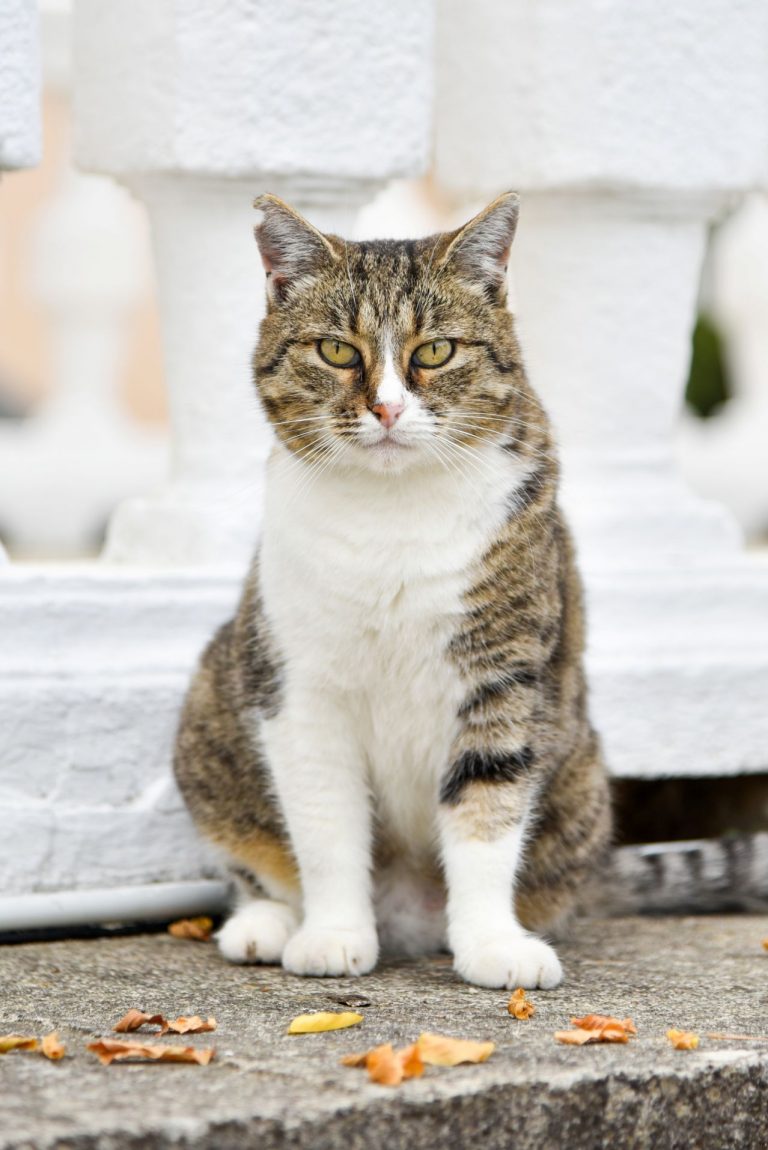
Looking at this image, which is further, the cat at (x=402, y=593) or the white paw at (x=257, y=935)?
the white paw at (x=257, y=935)

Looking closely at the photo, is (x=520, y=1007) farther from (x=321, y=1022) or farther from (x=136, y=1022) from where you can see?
(x=136, y=1022)

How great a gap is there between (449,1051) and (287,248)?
1322 millimetres

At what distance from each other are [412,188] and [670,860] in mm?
4004

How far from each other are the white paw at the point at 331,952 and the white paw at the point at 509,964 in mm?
158

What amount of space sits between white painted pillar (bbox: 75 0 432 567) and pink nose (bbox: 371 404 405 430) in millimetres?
634

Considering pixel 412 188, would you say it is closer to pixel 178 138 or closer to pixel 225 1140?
pixel 178 138

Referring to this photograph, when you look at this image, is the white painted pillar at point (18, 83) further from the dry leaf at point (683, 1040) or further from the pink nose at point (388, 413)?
the dry leaf at point (683, 1040)

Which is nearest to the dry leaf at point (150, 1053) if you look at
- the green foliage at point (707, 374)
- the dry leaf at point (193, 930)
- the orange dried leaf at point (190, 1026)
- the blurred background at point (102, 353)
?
the orange dried leaf at point (190, 1026)

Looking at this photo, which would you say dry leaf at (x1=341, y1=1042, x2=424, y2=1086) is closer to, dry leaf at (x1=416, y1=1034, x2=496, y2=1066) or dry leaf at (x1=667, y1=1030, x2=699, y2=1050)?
dry leaf at (x1=416, y1=1034, x2=496, y2=1066)

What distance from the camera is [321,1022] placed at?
86.4 inches

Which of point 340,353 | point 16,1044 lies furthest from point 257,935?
point 340,353

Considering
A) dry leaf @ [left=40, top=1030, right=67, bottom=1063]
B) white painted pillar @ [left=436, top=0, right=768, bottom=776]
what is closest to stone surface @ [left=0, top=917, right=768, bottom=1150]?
dry leaf @ [left=40, top=1030, right=67, bottom=1063]

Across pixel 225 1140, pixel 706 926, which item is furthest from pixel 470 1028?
pixel 706 926

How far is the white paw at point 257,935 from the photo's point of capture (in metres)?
2.72
